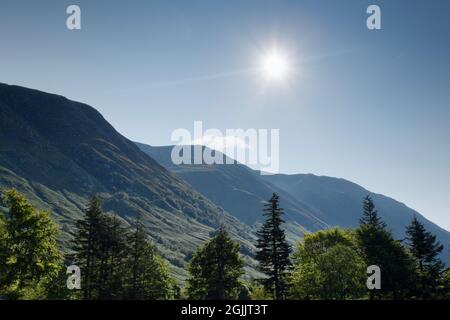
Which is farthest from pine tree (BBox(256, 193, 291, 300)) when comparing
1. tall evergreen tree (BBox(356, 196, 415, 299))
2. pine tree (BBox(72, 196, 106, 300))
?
pine tree (BBox(72, 196, 106, 300))

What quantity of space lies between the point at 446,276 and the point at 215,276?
42.2m

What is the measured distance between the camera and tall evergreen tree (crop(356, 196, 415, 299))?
169 ft

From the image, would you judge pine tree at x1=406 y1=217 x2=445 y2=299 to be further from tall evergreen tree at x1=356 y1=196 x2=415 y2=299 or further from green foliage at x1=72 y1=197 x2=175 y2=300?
green foliage at x1=72 y1=197 x2=175 y2=300

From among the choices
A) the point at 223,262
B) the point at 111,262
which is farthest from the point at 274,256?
the point at 111,262

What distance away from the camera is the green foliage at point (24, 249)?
128 feet

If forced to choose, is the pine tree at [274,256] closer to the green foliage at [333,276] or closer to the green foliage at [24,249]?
the green foliage at [333,276]

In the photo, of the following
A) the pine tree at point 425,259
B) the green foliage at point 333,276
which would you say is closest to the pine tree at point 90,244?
the green foliage at point 333,276

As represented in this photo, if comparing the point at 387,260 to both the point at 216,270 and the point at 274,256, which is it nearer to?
the point at 274,256

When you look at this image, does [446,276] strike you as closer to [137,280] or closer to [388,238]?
[388,238]

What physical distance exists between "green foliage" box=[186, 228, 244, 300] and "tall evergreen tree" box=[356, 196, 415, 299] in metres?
19.8

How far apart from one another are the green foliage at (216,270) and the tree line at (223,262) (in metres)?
0.15

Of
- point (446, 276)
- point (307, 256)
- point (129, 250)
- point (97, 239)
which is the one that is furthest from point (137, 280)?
point (446, 276)

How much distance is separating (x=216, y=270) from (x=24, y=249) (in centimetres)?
2646
